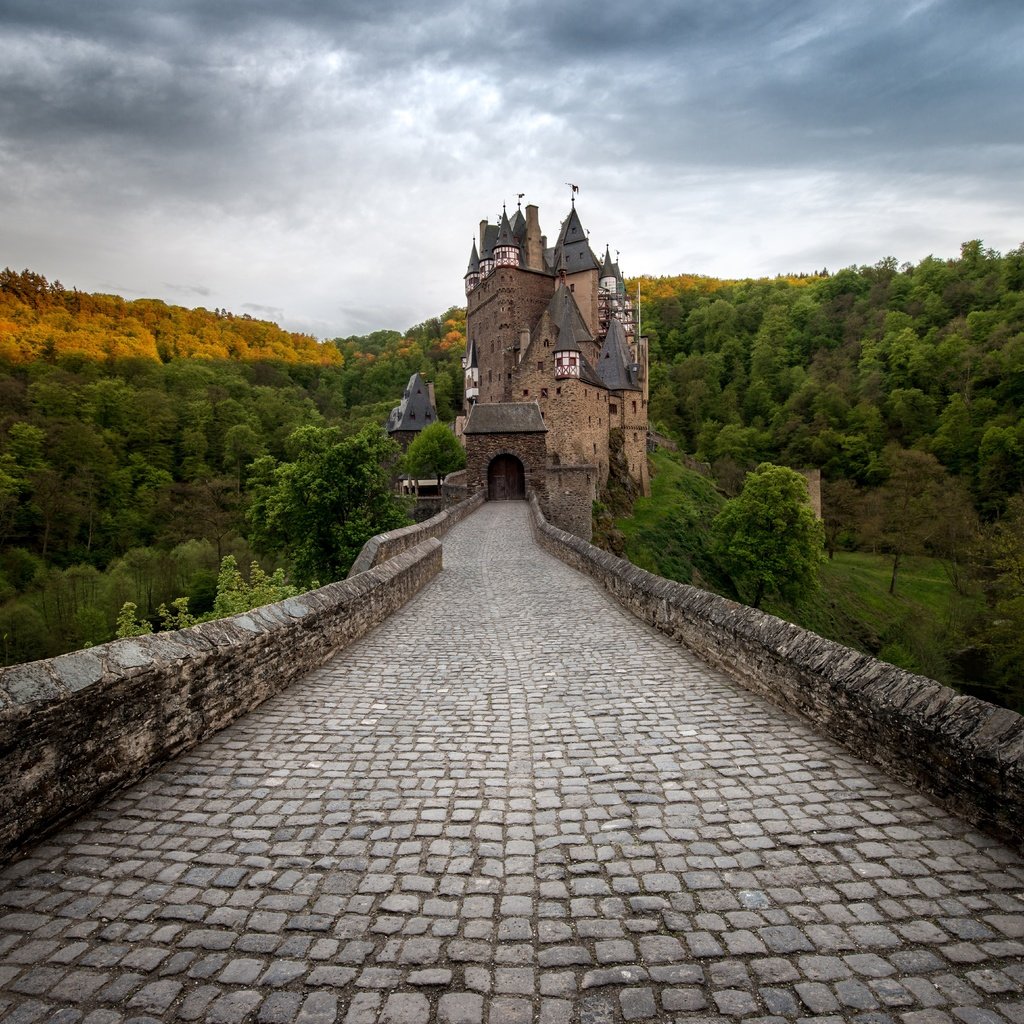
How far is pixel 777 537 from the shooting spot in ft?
98.4

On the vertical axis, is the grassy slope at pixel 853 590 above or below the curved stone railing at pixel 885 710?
below

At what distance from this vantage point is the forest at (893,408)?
29.3m

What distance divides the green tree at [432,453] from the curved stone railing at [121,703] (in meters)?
35.5

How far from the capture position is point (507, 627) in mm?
9203

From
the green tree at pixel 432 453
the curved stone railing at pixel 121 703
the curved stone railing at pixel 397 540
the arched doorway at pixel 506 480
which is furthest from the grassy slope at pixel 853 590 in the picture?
the curved stone railing at pixel 121 703

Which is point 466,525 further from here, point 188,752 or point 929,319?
point 929,319

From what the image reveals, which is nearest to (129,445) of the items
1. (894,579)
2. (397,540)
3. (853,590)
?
(397,540)

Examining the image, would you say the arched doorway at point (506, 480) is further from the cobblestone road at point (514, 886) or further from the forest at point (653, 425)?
the cobblestone road at point (514, 886)

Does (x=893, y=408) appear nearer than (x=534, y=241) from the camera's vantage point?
No

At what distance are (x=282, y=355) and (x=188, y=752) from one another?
91.3m

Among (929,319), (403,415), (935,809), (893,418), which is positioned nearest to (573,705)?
(935,809)

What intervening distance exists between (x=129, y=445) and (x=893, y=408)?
69.6 metres

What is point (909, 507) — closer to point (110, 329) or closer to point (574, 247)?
point (574, 247)

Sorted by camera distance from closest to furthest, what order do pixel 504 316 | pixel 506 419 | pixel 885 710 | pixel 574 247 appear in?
pixel 885 710, pixel 506 419, pixel 504 316, pixel 574 247
